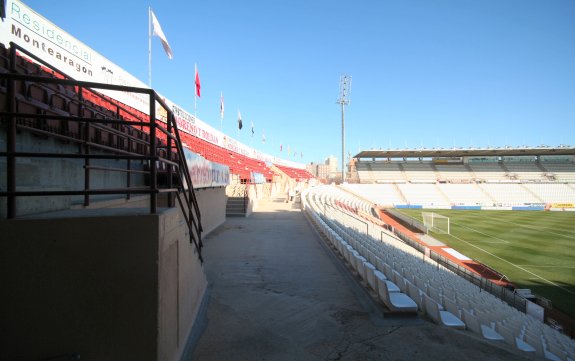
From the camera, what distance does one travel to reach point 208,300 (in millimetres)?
4922

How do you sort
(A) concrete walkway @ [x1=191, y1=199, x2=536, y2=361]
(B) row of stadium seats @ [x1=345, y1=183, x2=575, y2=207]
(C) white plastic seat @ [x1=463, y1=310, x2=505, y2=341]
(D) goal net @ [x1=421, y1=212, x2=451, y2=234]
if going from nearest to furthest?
(A) concrete walkway @ [x1=191, y1=199, x2=536, y2=361] < (C) white plastic seat @ [x1=463, y1=310, x2=505, y2=341] < (D) goal net @ [x1=421, y1=212, x2=451, y2=234] < (B) row of stadium seats @ [x1=345, y1=183, x2=575, y2=207]

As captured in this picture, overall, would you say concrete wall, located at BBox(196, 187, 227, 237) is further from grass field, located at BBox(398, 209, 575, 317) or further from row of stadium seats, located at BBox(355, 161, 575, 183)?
row of stadium seats, located at BBox(355, 161, 575, 183)

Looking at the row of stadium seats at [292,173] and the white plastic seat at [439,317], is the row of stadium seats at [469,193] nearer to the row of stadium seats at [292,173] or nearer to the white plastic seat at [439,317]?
the row of stadium seats at [292,173]

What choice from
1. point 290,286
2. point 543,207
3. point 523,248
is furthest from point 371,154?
point 290,286

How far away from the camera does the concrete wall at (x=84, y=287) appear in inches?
81.5

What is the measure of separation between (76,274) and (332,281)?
190 inches

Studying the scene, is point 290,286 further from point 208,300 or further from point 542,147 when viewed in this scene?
point 542,147

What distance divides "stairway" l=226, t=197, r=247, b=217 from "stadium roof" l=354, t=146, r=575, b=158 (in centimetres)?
4822

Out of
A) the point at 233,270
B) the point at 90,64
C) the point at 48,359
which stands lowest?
the point at 233,270

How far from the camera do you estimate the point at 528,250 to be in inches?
894

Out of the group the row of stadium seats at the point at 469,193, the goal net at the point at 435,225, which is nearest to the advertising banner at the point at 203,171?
the goal net at the point at 435,225

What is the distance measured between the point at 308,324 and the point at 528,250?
25896 mm

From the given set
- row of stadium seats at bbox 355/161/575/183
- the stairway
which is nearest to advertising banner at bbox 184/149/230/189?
the stairway

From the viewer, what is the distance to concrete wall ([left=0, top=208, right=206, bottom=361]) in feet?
6.79
